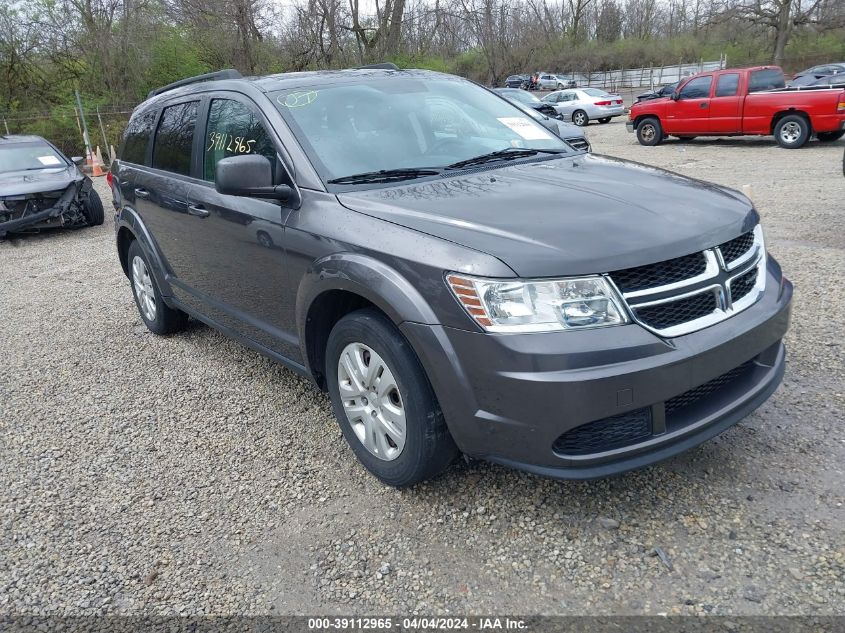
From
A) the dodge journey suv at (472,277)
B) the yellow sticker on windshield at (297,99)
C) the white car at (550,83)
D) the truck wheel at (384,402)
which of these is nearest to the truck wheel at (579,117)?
the white car at (550,83)

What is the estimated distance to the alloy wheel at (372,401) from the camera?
278cm

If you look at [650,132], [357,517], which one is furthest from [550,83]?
[357,517]

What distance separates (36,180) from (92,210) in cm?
92

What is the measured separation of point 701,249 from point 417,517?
1562mm

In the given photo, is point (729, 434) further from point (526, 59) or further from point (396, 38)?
point (526, 59)

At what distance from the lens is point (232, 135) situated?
12.1 feet

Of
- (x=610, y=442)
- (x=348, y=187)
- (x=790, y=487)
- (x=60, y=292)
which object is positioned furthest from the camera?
(x=60, y=292)

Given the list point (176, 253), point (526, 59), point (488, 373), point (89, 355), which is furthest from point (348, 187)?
point (526, 59)

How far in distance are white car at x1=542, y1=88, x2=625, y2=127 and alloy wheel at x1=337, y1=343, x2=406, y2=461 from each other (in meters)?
22.6

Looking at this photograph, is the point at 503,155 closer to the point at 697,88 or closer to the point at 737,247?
the point at 737,247

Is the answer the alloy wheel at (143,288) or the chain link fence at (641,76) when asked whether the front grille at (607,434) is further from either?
the chain link fence at (641,76)

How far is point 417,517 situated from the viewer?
2826mm

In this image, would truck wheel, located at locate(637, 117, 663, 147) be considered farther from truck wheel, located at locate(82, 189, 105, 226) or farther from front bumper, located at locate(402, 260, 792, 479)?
front bumper, located at locate(402, 260, 792, 479)

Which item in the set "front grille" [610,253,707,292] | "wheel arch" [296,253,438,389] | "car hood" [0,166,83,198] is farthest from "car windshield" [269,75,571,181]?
"car hood" [0,166,83,198]
